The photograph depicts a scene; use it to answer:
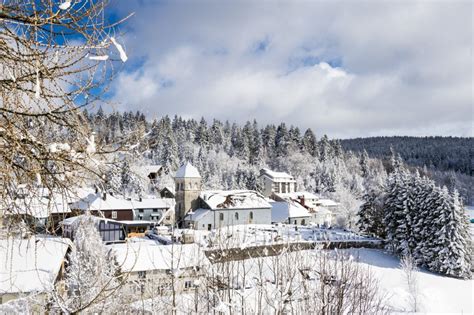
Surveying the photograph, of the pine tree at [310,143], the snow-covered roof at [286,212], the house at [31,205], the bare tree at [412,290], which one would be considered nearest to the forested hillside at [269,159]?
the pine tree at [310,143]

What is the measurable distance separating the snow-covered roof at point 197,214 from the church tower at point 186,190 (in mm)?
902

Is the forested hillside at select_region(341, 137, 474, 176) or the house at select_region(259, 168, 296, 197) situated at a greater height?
the forested hillside at select_region(341, 137, 474, 176)

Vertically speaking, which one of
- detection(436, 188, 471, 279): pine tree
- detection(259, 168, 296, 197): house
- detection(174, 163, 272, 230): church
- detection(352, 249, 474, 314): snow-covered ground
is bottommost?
detection(352, 249, 474, 314): snow-covered ground

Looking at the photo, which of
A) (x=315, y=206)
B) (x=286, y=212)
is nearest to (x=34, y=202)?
(x=286, y=212)

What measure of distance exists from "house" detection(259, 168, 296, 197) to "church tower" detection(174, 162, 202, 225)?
28.4 m

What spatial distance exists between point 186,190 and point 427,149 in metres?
134

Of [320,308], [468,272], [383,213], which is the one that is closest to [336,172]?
[383,213]

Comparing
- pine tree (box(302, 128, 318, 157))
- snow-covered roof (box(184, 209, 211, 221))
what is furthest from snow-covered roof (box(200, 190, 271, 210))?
pine tree (box(302, 128, 318, 157))

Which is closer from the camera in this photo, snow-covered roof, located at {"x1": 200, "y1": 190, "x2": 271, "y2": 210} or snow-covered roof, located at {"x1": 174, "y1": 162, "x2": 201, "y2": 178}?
snow-covered roof, located at {"x1": 200, "y1": 190, "x2": 271, "y2": 210}

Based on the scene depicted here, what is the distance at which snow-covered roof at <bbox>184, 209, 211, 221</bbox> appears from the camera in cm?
4199

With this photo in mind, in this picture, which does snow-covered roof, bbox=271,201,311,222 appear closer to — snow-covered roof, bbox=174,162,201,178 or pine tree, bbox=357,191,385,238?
pine tree, bbox=357,191,385,238

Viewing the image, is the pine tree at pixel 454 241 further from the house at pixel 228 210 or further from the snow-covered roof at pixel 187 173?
the snow-covered roof at pixel 187 173

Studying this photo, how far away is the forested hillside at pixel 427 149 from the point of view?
130 meters

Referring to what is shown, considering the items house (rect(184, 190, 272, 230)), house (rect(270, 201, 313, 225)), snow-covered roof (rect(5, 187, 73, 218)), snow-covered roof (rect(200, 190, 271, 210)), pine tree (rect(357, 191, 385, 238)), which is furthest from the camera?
house (rect(270, 201, 313, 225))
